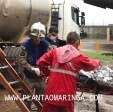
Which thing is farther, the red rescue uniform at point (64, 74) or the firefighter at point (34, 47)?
the firefighter at point (34, 47)

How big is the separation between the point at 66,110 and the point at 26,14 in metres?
5.45

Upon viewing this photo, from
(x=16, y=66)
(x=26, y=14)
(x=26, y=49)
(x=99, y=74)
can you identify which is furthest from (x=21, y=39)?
Answer: (x=99, y=74)

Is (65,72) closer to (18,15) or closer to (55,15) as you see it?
(18,15)

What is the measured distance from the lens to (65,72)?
632 cm

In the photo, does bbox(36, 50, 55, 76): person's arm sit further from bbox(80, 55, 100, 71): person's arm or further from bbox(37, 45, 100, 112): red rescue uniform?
bbox(80, 55, 100, 71): person's arm

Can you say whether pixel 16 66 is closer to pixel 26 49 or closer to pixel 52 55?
pixel 26 49

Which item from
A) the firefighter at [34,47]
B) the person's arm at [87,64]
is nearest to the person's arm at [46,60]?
the person's arm at [87,64]

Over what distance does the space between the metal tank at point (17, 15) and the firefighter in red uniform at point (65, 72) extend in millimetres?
4557

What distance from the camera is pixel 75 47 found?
6.36 metres

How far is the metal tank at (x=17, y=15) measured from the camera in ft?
35.3

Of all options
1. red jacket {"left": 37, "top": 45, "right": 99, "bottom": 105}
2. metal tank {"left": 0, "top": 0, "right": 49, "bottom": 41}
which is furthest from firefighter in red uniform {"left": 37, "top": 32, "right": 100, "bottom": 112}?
metal tank {"left": 0, "top": 0, "right": 49, "bottom": 41}

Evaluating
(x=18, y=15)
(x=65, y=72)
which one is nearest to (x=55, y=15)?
(x=18, y=15)

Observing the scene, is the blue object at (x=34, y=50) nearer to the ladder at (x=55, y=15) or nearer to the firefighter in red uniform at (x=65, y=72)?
the firefighter in red uniform at (x=65, y=72)

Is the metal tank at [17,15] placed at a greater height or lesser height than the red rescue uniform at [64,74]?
greater
